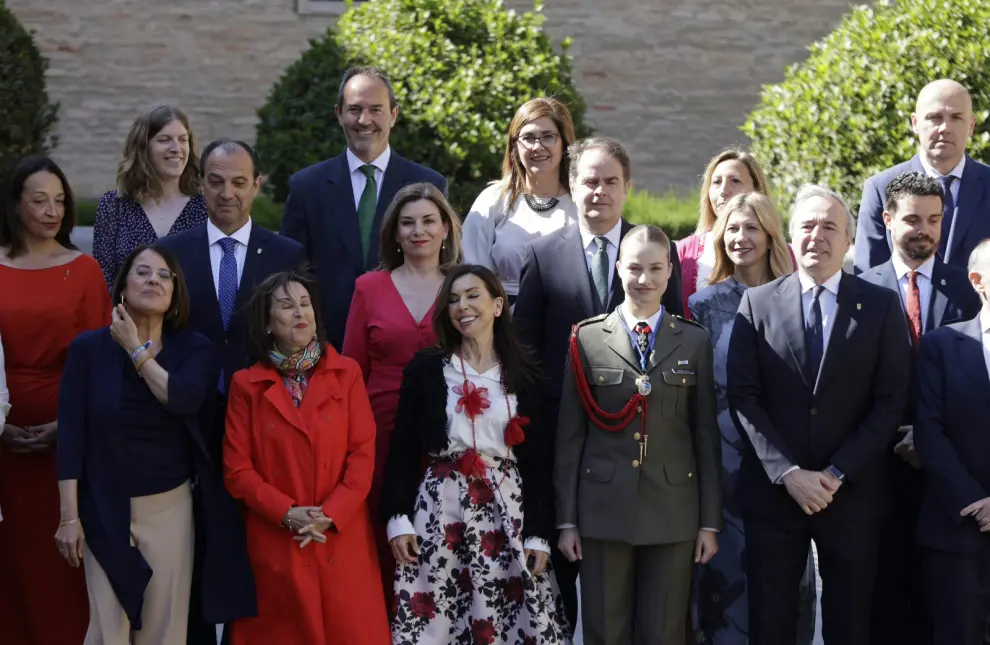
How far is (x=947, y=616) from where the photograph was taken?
5.02m

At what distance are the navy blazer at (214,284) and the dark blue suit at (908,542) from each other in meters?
2.59

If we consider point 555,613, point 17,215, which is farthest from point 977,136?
point 17,215

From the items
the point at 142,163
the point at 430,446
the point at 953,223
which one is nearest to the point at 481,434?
the point at 430,446

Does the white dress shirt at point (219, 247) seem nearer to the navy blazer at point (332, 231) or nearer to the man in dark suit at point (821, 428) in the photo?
the navy blazer at point (332, 231)

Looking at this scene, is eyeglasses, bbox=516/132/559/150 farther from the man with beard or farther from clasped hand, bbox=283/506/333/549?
clasped hand, bbox=283/506/333/549

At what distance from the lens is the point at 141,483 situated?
17.0 ft

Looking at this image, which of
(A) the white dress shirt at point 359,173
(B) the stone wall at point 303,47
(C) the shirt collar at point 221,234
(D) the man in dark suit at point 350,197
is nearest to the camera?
(C) the shirt collar at point 221,234

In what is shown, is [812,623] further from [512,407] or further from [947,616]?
[512,407]

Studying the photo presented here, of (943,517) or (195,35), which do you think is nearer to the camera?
(943,517)

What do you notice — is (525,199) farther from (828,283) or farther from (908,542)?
(908,542)

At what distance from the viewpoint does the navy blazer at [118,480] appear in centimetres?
511

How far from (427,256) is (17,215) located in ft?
5.80

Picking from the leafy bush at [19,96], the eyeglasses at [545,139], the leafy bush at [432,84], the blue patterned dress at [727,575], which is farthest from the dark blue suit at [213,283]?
the leafy bush at [19,96]

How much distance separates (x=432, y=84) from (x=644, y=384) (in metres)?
5.04
